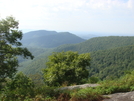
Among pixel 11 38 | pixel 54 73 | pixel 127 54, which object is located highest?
pixel 11 38

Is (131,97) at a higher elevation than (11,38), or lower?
lower

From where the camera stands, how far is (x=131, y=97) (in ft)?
15.9

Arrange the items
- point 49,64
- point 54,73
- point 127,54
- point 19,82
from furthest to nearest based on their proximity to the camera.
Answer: point 127,54
point 49,64
point 54,73
point 19,82

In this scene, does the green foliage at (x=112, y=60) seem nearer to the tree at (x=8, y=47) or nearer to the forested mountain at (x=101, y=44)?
the forested mountain at (x=101, y=44)

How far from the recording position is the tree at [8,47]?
8039mm

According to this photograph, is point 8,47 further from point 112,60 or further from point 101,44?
point 101,44

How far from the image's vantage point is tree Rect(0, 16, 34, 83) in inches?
316

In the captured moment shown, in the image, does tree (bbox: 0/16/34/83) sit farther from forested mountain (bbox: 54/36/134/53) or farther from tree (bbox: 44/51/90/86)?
forested mountain (bbox: 54/36/134/53)

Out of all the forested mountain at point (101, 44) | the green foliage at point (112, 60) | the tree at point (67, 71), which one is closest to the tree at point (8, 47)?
the tree at point (67, 71)

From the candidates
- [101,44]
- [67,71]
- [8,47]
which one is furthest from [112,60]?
[8,47]

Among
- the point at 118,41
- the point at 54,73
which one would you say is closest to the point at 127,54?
the point at 118,41

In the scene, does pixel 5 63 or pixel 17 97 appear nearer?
pixel 17 97

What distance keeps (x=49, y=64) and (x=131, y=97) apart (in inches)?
545

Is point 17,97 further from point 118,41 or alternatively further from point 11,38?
point 118,41
